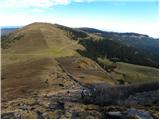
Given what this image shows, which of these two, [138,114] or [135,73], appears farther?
[135,73]

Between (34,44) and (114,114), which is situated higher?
(114,114)

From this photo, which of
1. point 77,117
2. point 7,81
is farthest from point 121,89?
point 7,81

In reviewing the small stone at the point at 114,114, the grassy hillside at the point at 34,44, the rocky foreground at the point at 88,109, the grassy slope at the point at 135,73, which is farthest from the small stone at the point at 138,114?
the grassy hillside at the point at 34,44

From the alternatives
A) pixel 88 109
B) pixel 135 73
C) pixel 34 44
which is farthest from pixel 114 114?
pixel 34 44

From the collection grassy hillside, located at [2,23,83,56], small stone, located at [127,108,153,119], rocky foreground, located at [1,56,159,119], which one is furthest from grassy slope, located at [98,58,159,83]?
small stone, located at [127,108,153,119]

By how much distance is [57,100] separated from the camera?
38.1 ft

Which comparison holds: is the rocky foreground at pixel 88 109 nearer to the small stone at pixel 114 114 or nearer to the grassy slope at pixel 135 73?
the small stone at pixel 114 114

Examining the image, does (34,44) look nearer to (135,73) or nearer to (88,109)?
(135,73)

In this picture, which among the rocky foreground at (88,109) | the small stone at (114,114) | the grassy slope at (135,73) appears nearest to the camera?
the small stone at (114,114)

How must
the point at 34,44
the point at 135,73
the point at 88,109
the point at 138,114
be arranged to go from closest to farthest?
the point at 138,114, the point at 88,109, the point at 135,73, the point at 34,44

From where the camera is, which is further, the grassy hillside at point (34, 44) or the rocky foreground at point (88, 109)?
the grassy hillside at point (34, 44)

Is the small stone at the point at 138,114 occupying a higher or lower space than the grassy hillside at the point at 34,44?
higher

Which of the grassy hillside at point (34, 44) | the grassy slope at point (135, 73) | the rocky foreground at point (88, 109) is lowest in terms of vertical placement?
the grassy slope at point (135, 73)

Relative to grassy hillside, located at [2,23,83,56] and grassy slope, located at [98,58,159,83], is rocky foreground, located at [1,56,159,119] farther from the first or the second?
grassy hillside, located at [2,23,83,56]
